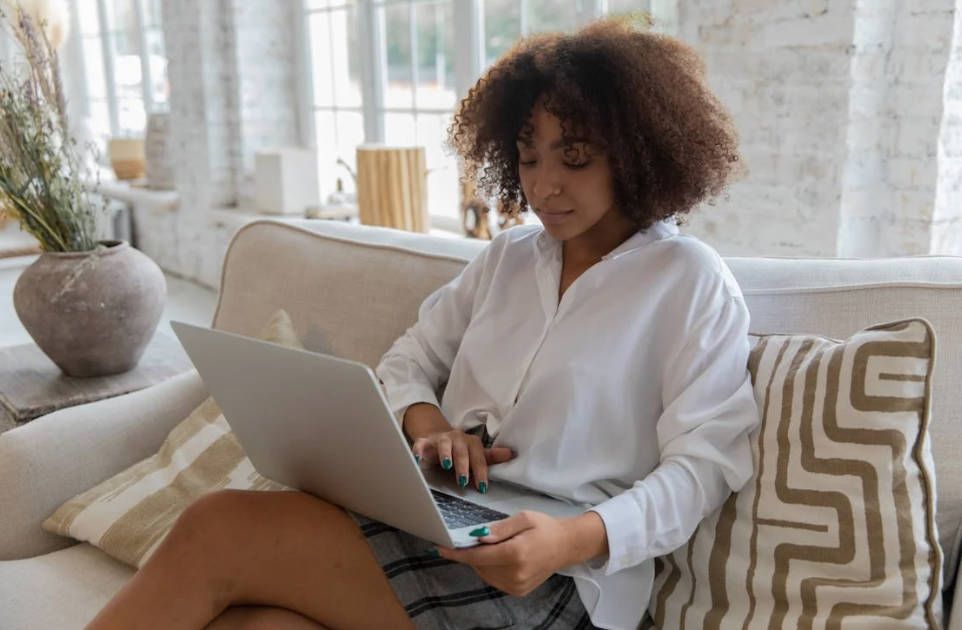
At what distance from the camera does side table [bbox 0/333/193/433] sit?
193cm

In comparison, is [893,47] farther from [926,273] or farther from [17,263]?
[17,263]

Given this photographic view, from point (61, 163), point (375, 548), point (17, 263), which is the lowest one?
point (17, 263)

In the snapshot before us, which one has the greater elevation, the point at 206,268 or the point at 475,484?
the point at 475,484

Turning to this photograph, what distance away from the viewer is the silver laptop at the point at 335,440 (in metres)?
0.95

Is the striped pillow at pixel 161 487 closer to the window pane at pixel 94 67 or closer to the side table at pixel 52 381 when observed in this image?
the side table at pixel 52 381

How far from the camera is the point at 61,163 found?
2.01 meters

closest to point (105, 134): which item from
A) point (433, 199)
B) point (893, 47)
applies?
point (433, 199)

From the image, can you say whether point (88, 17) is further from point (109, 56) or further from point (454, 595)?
point (454, 595)

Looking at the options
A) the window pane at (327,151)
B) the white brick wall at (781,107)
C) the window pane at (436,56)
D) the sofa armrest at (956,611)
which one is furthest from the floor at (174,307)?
the sofa armrest at (956,611)

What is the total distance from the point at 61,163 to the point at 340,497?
125 cm

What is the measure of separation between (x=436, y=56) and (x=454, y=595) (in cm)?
289

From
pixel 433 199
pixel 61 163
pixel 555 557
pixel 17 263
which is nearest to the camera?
pixel 555 557

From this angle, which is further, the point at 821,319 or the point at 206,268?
the point at 206,268

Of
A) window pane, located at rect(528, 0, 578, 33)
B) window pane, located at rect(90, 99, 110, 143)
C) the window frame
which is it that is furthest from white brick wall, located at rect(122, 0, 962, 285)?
window pane, located at rect(90, 99, 110, 143)
